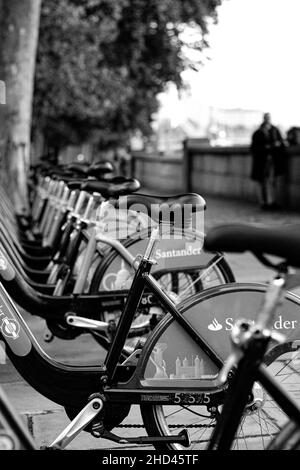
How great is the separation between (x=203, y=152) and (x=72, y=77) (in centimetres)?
426

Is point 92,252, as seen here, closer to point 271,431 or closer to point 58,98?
point 271,431

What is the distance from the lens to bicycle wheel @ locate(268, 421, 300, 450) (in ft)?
5.89

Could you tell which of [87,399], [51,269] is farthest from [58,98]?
[87,399]

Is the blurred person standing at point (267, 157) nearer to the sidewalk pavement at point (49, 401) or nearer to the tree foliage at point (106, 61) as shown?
the sidewalk pavement at point (49, 401)

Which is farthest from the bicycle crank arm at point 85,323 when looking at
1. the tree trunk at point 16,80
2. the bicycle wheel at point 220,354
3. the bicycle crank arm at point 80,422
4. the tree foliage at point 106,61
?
the tree foliage at point 106,61

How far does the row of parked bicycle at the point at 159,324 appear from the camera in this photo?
189 cm

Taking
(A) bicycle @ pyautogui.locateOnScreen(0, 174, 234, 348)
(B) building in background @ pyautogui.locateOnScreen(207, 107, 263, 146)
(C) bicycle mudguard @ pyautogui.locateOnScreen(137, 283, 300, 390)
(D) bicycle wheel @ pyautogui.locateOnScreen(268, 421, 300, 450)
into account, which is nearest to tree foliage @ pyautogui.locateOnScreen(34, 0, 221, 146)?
(A) bicycle @ pyautogui.locateOnScreen(0, 174, 234, 348)

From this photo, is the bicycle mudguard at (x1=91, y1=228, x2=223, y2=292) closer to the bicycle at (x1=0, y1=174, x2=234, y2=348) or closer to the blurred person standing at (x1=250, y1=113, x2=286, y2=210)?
the bicycle at (x1=0, y1=174, x2=234, y2=348)

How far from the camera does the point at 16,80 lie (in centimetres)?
1091

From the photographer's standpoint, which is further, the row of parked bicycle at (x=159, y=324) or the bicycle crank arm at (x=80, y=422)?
the bicycle crank arm at (x=80, y=422)

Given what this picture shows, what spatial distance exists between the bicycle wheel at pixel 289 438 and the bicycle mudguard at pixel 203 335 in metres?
1.09

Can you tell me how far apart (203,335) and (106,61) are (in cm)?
2319

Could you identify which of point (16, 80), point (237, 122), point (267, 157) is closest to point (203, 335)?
point (16, 80)

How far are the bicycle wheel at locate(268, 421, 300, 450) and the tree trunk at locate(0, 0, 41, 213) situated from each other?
876 cm
